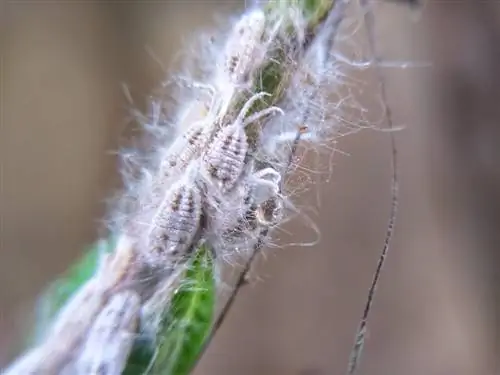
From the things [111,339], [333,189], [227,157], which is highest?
[333,189]

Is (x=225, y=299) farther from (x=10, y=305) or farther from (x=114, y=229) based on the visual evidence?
(x=10, y=305)

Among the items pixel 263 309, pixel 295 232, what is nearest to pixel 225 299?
pixel 295 232

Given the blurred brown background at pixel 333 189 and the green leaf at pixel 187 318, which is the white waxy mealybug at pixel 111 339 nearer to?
the green leaf at pixel 187 318

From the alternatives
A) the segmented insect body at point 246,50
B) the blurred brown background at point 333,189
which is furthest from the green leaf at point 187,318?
the blurred brown background at point 333,189

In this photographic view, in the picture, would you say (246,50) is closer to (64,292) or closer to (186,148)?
(186,148)

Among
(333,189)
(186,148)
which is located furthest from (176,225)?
(333,189)

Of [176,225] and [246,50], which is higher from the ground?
[246,50]
